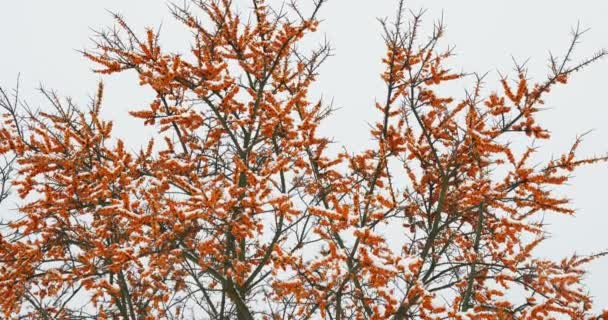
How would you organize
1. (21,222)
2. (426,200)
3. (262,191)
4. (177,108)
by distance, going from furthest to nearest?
(177,108)
(426,200)
(21,222)
(262,191)

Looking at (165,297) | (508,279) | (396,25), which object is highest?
(396,25)

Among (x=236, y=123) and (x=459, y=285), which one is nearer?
(x=459, y=285)

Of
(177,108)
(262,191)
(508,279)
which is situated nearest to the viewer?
(262,191)

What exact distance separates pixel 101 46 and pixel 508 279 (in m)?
6.02

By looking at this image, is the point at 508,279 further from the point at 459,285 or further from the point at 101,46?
the point at 101,46

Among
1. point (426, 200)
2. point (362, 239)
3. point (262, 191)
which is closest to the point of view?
point (362, 239)

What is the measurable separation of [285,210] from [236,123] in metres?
2.50

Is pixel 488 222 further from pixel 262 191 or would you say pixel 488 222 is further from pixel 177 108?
pixel 177 108

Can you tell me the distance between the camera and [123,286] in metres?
7.88

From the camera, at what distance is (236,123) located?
7758mm

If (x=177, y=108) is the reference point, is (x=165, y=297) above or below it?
below

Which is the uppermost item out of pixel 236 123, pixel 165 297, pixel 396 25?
pixel 236 123

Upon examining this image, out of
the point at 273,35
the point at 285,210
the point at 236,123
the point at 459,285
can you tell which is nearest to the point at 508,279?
the point at 459,285

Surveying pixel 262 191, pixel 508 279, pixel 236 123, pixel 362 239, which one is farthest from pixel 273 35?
pixel 508 279
